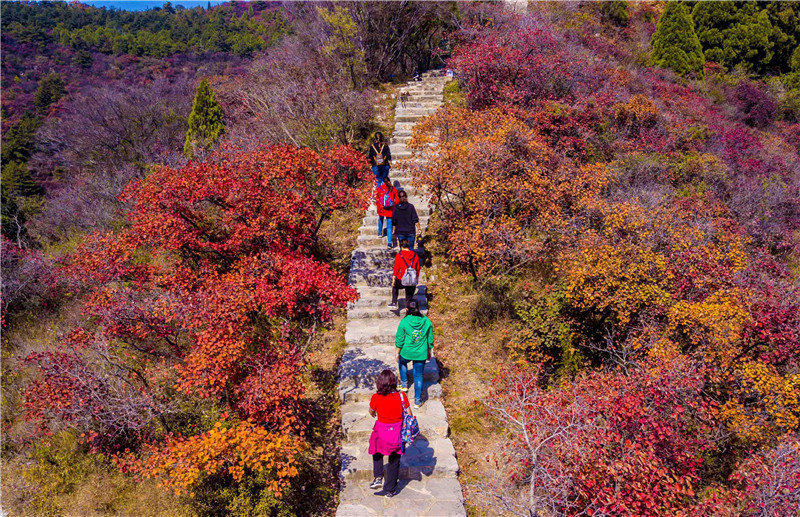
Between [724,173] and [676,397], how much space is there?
12140mm

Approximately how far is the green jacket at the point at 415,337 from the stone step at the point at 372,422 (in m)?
1.12

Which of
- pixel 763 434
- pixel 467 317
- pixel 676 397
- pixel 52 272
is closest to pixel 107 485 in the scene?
pixel 467 317

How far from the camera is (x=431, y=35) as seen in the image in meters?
22.3

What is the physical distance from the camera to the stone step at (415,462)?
19.7 feet

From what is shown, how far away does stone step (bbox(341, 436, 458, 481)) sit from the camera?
6016 millimetres

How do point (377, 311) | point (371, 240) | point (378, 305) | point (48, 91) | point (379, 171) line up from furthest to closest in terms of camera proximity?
point (48, 91) < point (379, 171) < point (371, 240) < point (378, 305) < point (377, 311)

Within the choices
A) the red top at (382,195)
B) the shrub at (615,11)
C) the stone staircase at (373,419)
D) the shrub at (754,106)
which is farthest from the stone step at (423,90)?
the shrub at (615,11)

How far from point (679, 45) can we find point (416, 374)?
1046 inches

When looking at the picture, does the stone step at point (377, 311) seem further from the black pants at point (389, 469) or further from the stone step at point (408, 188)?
the stone step at point (408, 188)

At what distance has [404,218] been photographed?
27.3 feet

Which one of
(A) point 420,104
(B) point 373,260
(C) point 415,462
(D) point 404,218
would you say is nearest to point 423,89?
(A) point 420,104

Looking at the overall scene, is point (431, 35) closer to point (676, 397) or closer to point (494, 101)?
Result: point (494, 101)

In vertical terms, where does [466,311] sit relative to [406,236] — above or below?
below

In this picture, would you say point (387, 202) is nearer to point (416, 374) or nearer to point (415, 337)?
point (415, 337)
